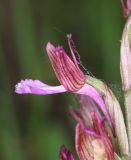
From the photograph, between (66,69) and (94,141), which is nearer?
→ (94,141)

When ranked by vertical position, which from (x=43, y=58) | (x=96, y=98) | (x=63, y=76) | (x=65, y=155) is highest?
(x=43, y=58)

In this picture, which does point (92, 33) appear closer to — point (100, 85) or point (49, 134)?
point (49, 134)

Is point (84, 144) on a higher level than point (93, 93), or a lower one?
lower

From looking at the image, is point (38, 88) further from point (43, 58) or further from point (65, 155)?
point (43, 58)

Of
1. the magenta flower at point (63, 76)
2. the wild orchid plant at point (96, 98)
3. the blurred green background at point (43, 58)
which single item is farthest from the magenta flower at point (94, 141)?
the blurred green background at point (43, 58)

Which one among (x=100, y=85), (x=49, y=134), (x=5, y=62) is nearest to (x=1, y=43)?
(x=5, y=62)

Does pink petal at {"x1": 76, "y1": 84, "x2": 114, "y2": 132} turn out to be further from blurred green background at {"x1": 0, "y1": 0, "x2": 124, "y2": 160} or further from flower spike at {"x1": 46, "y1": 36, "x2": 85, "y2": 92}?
blurred green background at {"x1": 0, "y1": 0, "x2": 124, "y2": 160}

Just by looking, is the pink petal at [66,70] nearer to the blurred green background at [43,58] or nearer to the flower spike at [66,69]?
the flower spike at [66,69]

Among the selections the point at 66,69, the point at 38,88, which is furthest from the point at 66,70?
the point at 38,88
